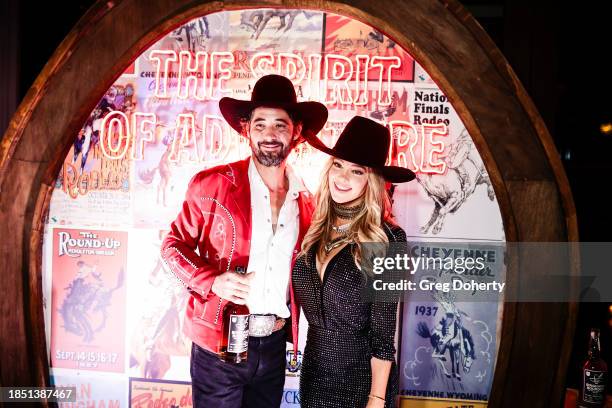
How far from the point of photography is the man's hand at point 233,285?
8.48 feet

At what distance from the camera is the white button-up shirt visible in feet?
8.46

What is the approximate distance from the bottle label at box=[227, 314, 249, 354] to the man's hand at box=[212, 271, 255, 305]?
0.10 metres

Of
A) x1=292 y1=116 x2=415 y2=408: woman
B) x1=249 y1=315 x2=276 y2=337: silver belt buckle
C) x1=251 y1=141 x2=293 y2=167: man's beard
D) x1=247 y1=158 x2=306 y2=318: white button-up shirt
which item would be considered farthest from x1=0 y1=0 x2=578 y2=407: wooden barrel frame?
x1=249 y1=315 x2=276 y2=337: silver belt buckle

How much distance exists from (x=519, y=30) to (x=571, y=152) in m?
0.97

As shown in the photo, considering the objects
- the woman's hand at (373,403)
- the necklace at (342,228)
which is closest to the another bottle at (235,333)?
the necklace at (342,228)

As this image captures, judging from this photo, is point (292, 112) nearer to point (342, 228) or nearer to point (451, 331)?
point (342, 228)

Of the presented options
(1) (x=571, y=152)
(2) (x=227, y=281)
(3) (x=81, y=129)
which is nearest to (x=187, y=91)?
(3) (x=81, y=129)

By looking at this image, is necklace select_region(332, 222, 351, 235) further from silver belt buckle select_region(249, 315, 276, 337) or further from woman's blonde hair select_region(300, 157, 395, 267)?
silver belt buckle select_region(249, 315, 276, 337)

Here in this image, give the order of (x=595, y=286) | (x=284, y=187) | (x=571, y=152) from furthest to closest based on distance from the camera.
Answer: (x=571, y=152)
(x=595, y=286)
(x=284, y=187)

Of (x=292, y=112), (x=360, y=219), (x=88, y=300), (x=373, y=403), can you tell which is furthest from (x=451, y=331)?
(x=88, y=300)

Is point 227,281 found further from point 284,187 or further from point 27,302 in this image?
point 27,302

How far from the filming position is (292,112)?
2.59m

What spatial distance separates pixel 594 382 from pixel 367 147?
6.19 feet

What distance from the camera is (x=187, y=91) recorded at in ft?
8.70
